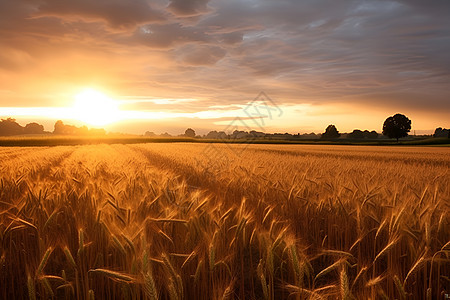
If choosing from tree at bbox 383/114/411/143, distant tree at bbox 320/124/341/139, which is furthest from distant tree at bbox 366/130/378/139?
tree at bbox 383/114/411/143

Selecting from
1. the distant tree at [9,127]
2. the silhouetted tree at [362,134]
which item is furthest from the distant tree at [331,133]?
the distant tree at [9,127]

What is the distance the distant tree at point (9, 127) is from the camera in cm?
10188

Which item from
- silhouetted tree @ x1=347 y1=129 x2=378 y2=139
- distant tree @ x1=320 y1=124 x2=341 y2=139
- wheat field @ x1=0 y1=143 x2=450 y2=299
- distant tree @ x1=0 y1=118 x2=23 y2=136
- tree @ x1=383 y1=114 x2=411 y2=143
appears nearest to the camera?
wheat field @ x1=0 y1=143 x2=450 y2=299

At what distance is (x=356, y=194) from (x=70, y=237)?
3.13 m

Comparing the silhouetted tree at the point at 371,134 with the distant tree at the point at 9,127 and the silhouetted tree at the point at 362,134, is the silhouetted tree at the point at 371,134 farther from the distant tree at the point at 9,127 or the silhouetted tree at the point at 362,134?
the distant tree at the point at 9,127

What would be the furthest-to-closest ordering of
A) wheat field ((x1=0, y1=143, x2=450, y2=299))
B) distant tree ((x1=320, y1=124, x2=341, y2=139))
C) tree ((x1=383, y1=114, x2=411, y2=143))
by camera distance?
distant tree ((x1=320, y1=124, x2=341, y2=139)) < tree ((x1=383, y1=114, x2=411, y2=143)) < wheat field ((x1=0, y1=143, x2=450, y2=299))

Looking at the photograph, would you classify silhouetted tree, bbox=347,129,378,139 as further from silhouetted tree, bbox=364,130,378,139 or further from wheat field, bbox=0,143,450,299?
wheat field, bbox=0,143,450,299

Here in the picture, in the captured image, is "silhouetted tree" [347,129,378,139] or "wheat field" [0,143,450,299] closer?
"wheat field" [0,143,450,299]

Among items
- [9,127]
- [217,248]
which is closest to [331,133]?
[9,127]

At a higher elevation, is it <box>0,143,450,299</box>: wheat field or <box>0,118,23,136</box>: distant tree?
<box>0,118,23,136</box>: distant tree

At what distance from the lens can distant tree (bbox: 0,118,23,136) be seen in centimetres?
10188

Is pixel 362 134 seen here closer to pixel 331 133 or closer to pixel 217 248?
pixel 331 133

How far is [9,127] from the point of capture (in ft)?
340

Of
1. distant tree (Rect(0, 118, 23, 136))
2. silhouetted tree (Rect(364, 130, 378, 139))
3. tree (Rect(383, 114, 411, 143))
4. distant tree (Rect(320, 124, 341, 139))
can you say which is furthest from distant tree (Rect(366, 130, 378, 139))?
distant tree (Rect(0, 118, 23, 136))
